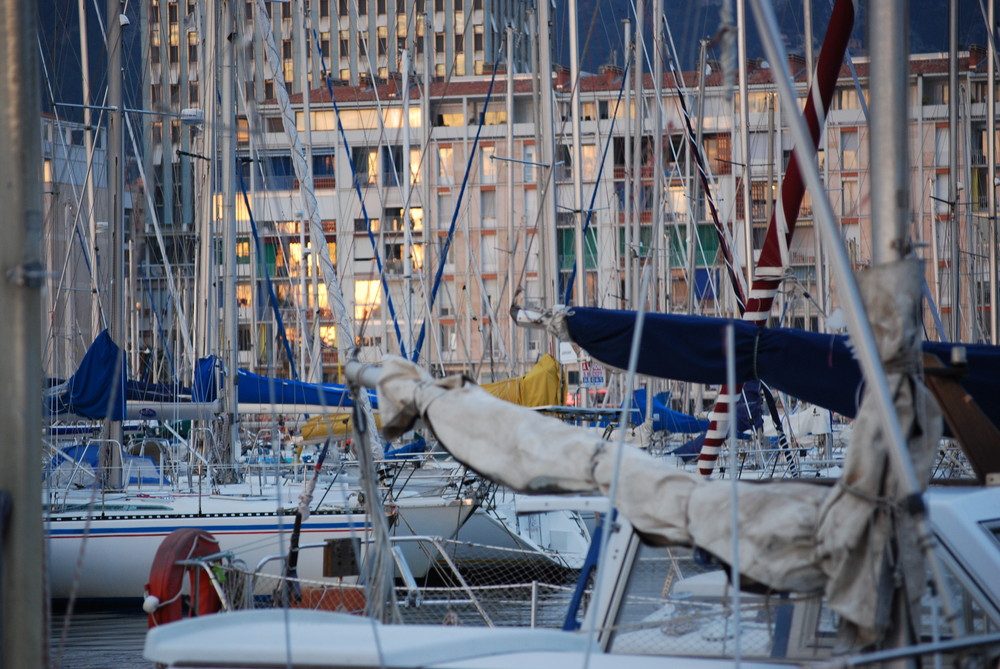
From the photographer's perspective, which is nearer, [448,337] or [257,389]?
[257,389]

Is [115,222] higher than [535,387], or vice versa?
[115,222]

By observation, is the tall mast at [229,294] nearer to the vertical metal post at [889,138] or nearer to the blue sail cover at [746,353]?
the blue sail cover at [746,353]

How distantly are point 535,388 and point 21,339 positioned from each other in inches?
395

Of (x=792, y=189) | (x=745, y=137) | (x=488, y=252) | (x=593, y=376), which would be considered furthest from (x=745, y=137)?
(x=488, y=252)

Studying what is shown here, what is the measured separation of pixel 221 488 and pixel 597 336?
8581 millimetres

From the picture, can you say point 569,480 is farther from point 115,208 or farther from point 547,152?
point 547,152

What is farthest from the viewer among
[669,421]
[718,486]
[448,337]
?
[448,337]

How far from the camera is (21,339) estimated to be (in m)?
3.93

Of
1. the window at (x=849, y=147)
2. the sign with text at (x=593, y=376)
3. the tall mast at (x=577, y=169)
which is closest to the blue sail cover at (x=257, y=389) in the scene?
the tall mast at (x=577, y=169)

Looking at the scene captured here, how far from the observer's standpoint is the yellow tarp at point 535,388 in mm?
13602

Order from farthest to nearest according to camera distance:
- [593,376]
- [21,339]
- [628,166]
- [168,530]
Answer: [593,376] < [628,166] < [168,530] < [21,339]

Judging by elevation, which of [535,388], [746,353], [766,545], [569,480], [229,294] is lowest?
[535,388]

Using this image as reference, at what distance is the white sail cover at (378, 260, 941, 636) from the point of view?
377cm

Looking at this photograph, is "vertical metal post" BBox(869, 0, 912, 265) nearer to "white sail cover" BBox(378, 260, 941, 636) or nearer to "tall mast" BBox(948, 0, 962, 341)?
"white sail cover" BBox(378, 260, 941, 636)
